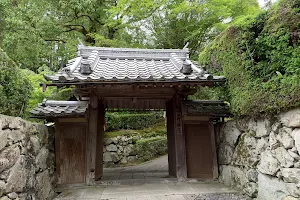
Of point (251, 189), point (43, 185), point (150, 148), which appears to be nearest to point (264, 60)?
point (251, 189)

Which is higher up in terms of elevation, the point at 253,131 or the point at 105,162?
the point at 253,131

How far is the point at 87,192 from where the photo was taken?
5859 millimetres

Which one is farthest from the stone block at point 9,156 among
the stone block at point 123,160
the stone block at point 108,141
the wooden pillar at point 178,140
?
the stone block at point 123,160

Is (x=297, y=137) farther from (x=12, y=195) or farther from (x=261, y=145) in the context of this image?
(x=12, y=195)

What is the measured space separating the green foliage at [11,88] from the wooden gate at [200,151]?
4479 millimetres

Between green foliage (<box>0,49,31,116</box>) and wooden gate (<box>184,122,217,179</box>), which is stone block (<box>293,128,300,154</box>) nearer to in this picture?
wooden gate (<box>184,122,217,179</box>)

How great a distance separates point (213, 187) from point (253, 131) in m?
1.98

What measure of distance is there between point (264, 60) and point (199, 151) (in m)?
3.15

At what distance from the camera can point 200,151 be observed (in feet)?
23.1

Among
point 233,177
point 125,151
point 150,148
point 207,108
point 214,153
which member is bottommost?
point 233,177

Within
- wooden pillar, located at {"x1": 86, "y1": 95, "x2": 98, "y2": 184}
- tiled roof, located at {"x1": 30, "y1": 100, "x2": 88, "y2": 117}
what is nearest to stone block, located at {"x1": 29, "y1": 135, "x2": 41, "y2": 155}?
tiled roof, located at {"x1": 30, "y1": 100, "x2": 88, "y2": 117}

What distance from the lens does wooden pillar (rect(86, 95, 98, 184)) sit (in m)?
6.51

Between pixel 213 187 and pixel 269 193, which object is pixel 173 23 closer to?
pixel 213 187

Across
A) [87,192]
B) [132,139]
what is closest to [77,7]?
[132,139]
